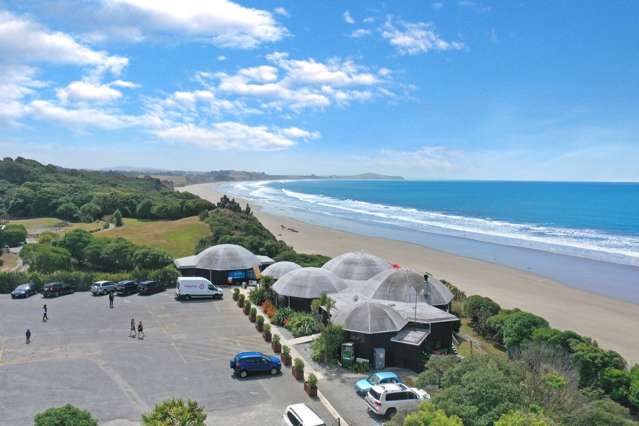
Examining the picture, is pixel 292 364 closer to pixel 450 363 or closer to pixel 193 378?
pixel 193 378

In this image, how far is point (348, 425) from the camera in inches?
A: 725

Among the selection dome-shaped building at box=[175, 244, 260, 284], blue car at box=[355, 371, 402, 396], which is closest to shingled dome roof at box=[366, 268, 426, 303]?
blue car at box=[355, 371, 402, 396]

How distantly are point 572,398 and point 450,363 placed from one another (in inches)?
172

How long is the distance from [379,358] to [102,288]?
24.4m

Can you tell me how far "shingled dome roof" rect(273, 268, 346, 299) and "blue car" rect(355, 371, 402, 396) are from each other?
1052 cm

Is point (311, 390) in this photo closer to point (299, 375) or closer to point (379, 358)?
point (299, 375)

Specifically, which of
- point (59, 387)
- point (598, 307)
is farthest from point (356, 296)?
point (598, 307)

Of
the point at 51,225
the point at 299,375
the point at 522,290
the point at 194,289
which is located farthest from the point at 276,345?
the point at 51,225

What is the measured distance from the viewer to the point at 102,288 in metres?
37.4

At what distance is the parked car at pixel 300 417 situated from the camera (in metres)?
16.7

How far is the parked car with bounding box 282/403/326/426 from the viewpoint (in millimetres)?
16734

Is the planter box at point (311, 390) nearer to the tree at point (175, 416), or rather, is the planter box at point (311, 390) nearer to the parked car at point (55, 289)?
the tree at point (175, 416)

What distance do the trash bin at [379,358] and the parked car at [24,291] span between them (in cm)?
2819

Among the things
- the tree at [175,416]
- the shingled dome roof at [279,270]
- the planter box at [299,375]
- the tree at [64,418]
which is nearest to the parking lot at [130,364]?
the planter box at [299,375]
